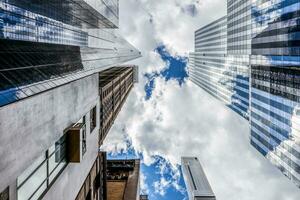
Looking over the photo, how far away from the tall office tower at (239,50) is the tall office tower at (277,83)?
25.5 feet

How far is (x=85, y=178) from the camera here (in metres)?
28.5

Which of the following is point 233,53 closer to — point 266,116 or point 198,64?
point 266,116

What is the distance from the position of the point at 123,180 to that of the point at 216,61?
69443mm

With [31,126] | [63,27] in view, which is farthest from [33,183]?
[63,27]

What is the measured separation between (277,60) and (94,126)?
44648 millimetres

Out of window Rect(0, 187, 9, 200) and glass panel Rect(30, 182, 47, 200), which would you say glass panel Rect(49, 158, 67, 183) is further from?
window Rect(0, 187, 9, 200)

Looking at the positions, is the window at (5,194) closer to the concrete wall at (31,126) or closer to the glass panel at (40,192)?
the concrete wall at (31,126)

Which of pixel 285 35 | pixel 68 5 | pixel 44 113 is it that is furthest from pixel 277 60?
pixel 44 113

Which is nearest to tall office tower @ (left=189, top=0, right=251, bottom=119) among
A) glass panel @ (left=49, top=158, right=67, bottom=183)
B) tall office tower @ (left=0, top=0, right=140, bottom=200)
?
tall office tower @ (left=0, top=0, right=140, bottom=200)

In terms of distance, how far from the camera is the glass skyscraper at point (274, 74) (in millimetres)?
52969

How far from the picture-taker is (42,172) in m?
17.8

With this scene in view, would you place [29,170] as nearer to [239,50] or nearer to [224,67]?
[239,50]

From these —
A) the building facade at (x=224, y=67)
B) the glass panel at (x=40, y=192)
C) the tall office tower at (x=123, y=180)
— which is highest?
the building facade at (x=224, y=67)

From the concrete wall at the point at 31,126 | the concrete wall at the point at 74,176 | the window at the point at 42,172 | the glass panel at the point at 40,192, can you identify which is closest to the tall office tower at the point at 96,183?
the concrete wall at the point at 74,176
